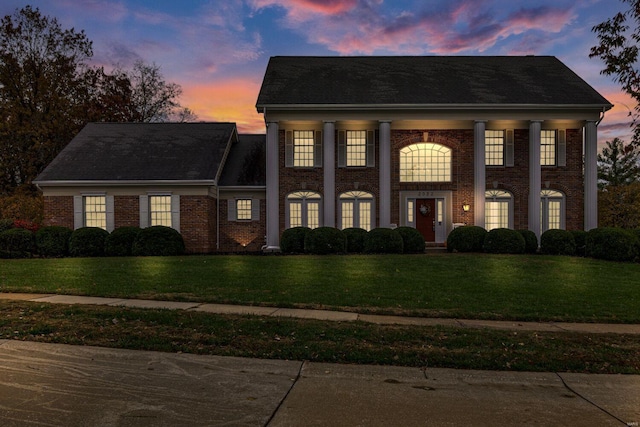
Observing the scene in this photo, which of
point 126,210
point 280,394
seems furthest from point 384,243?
point 280,394

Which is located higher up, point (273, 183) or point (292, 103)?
point (292, 103)

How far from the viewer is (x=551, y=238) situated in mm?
17734

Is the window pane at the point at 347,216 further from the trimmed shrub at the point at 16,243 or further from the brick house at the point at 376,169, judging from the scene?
the trimmed shrub at the point at 16,243

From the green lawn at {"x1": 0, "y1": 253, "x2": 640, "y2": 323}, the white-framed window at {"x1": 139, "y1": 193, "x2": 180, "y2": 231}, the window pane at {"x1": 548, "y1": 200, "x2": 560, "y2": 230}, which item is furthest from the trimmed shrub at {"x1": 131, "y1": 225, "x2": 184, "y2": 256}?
the window pane at {"x1": 548, "y1": 200, "x2": 560, "y2": 230}

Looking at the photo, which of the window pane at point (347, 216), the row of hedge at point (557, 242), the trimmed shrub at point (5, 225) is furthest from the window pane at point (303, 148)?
the trimmed shrub at point (5, 225)

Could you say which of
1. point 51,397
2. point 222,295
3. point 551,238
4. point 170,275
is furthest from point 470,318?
point 551,238

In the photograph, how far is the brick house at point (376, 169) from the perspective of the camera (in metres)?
20.6

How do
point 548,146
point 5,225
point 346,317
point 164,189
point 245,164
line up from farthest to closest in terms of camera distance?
1. point 245,164
2. point 548,146
3. point 164,189
4. point 5,225
5. point 346,317

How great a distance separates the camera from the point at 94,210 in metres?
21.5

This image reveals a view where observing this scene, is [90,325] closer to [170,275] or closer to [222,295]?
[222,295]

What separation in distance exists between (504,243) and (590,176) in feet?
23.0

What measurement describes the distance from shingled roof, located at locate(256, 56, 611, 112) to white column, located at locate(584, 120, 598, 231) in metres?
1.39

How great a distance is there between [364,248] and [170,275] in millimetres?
8410

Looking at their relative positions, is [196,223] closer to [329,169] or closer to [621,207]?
[329,169]
